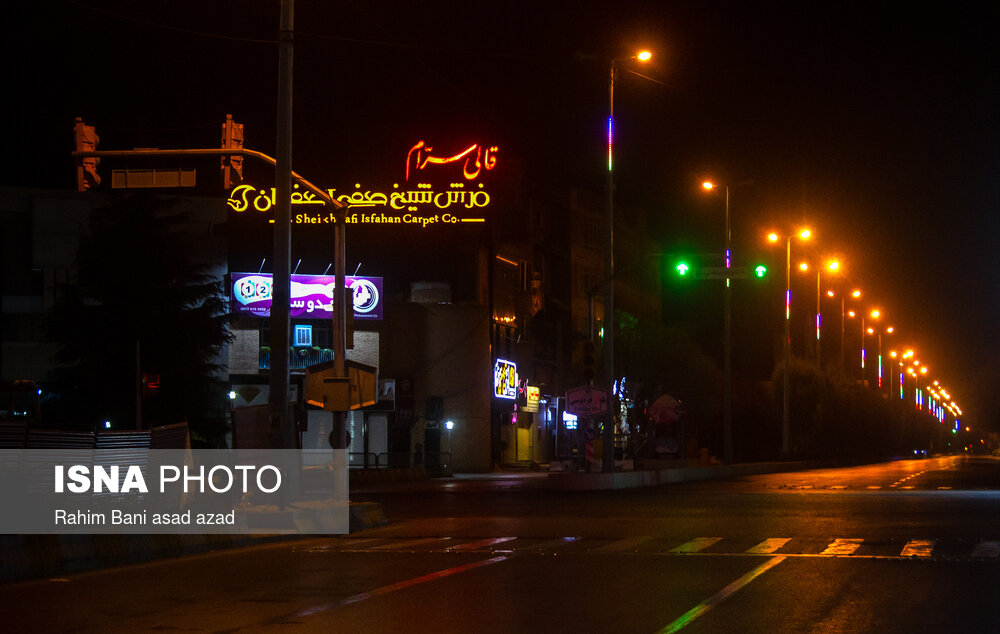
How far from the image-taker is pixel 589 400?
38250 mm

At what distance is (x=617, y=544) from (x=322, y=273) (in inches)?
1737

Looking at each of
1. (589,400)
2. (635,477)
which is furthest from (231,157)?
(635,477)

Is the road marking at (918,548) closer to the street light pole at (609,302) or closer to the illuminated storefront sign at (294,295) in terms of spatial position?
the street light pole at (609,302)

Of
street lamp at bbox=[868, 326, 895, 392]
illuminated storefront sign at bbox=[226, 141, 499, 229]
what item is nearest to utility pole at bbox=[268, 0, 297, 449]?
illuminated storefront sign at bbox=[226, 141, 499, 229]

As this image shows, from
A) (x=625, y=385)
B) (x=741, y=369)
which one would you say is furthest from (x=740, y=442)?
(x=741, y=369)

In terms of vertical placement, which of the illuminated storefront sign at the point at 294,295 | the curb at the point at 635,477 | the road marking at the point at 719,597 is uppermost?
the illuminated storefront sign at the point at 294,295

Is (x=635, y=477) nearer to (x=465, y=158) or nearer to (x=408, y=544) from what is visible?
(x=408, y=544)

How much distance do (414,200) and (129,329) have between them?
18.4 meters

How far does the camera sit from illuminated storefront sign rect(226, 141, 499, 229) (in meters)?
58.4

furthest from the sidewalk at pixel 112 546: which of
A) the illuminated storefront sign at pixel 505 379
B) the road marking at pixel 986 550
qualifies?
the illuminated storefront sign at pixel 505 379

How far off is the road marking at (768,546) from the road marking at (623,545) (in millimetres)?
1678

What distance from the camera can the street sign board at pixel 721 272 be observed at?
119 ft

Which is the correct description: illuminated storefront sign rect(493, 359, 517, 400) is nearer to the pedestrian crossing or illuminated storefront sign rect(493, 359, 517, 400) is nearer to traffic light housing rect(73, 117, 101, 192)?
traffic light housing rect(73, 117, 101, 192)

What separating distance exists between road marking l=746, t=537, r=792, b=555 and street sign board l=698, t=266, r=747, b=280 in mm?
18170
